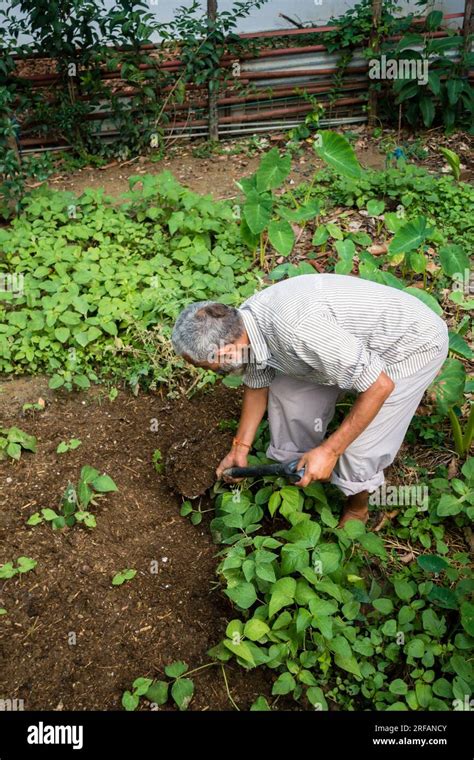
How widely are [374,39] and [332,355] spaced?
4328mm

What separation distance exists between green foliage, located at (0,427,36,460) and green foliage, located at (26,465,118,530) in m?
0.36

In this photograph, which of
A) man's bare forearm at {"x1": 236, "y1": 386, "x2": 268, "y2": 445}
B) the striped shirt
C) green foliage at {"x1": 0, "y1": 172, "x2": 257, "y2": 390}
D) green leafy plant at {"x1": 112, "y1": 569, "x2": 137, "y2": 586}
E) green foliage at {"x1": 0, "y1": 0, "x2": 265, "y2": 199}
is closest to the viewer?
the striped shirt

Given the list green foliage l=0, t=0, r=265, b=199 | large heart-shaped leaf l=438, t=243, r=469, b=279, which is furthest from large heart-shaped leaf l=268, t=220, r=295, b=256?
green foliage l=0, t=0, r=265, b=199

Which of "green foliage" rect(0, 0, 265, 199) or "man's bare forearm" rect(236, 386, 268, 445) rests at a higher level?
"green foliage" rect(0, 0, 265, 199)

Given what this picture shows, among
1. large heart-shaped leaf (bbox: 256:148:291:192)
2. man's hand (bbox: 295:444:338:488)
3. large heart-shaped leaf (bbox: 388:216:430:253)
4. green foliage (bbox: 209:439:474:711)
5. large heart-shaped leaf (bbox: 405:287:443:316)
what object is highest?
large heart-shaped leaf (bbox: 256:148:291:192)

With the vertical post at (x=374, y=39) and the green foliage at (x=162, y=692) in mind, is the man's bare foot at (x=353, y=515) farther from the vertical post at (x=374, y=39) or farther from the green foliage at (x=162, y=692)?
the vertical post at (x=374, y=39)

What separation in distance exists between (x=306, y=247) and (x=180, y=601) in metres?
2.57

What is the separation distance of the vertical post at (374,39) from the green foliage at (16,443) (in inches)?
166

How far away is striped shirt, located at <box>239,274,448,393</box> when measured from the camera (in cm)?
215

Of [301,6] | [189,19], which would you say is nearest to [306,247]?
[189,19]

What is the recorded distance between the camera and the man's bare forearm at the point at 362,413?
2207mm

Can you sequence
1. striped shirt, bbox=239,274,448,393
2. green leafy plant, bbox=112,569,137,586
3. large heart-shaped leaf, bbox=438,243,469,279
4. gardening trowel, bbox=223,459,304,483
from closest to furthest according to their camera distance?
striped shirt, bbox=239,274,448,393, gardening trowel, bbox=223,459,304,483, green leafy plant, bbox=112,569,137,586, large heart-shaped leaf, bbox=438,243,469,279
